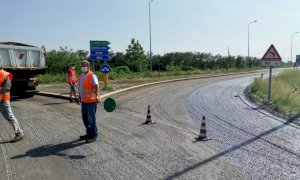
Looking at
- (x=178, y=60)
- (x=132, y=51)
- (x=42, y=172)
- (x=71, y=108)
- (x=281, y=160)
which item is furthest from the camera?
(x=178, y=60)

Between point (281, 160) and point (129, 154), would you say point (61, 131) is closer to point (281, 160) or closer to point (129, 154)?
point (129, 154)

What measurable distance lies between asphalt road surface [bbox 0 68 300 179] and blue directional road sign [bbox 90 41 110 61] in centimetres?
761

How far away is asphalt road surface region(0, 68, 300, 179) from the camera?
4.94 metres

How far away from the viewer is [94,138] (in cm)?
676

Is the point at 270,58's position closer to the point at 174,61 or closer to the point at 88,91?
the point at 88,91

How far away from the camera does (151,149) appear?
6.16 m

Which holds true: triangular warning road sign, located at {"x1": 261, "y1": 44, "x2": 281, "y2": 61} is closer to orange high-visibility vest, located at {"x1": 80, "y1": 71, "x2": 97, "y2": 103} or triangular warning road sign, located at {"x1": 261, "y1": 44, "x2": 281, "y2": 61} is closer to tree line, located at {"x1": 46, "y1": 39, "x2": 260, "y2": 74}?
orange high-visibility vest, located at {"x1": 80, "y1": 71, "x2": 97, "y2": 103}

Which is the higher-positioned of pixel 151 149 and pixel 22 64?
pixel 22 64

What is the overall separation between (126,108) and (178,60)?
67948 millimetres

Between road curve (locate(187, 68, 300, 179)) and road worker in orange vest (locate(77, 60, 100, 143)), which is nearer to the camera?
road curve (locate(187, 68, 300, 179))

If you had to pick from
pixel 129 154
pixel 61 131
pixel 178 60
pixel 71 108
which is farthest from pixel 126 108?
pixel 178 60

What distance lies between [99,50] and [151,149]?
1201 centimetres

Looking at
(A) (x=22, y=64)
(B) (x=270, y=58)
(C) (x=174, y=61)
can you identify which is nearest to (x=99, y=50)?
(A) (x=22, y=64)

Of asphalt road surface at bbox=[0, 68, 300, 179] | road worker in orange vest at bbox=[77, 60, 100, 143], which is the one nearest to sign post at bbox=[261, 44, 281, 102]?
asphalt road surface at bbox=[0, 68, 300, 179]
